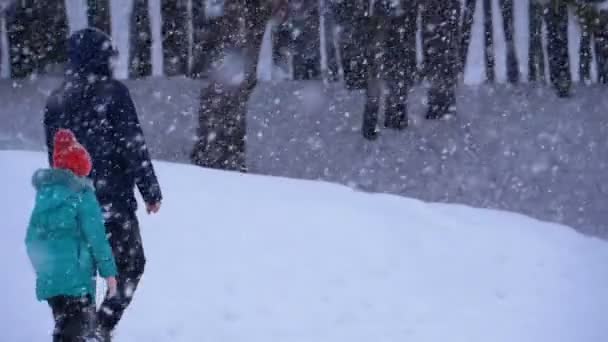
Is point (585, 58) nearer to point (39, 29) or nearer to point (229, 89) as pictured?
point (229, 89)

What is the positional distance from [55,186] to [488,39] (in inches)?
587

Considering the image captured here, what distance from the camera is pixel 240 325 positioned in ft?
17.1

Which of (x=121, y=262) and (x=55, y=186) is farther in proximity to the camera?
(x=121, y=262)

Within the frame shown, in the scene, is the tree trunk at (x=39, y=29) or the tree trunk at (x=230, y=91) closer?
the tree trunk at (x=230, y=91)

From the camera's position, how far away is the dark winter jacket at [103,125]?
427cm

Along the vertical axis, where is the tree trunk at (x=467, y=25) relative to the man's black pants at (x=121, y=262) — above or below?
above

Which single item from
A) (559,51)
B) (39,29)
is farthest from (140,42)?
(559,51)

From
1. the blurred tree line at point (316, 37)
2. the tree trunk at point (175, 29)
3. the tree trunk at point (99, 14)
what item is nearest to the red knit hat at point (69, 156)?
the blurred tree line at point (316, 37)

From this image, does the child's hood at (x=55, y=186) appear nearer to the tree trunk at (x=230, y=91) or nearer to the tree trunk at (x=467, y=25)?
the tree trunk at (x=230, y=91)

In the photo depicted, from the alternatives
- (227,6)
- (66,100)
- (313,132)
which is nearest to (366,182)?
(313,132)

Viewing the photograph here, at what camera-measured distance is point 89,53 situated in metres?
4.23

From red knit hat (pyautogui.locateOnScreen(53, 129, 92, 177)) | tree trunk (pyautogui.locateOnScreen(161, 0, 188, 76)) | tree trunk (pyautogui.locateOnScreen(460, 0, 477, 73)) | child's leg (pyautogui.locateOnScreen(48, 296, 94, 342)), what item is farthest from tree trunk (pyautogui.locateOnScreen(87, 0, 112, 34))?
child's leg (pyautogui.locateOnScreen(48, 296, 94, 342))

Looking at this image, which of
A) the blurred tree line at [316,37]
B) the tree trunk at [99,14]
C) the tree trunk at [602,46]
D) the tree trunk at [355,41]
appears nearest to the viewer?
the tree trunk at [602,46]

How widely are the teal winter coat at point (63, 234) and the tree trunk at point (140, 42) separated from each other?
13.3 meters
